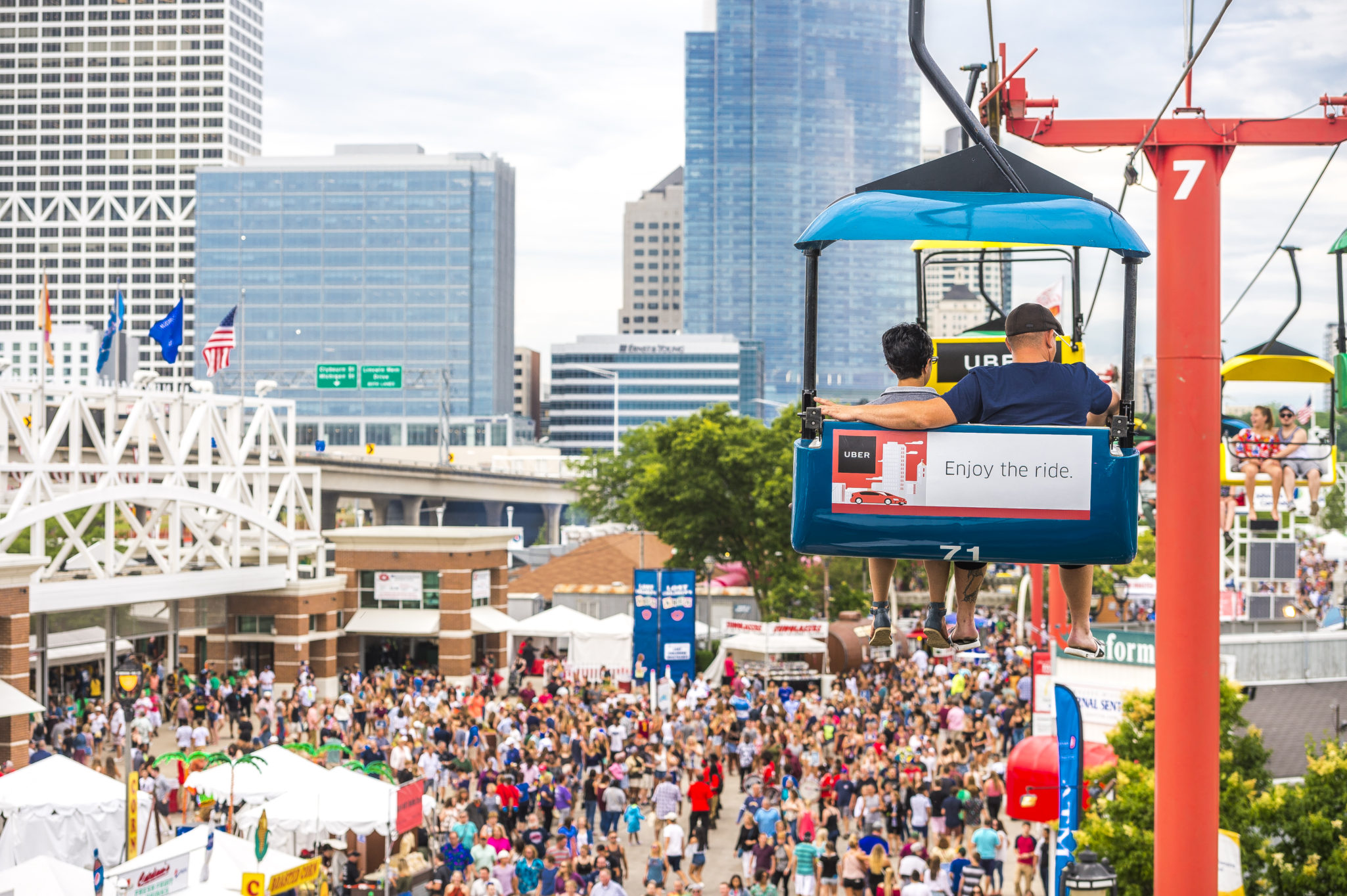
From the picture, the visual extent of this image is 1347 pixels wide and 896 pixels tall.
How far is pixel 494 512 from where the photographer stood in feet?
477

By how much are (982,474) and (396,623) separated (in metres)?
39.5

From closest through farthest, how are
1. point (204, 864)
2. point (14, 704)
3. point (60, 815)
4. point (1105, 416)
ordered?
1. point (1105, 416)
2. point (204, 864)
3. point (60, 815)
4. point (14, 704)

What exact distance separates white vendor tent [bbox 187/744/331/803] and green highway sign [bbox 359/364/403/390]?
78.7 metres

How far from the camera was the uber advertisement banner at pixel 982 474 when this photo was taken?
17.5ft

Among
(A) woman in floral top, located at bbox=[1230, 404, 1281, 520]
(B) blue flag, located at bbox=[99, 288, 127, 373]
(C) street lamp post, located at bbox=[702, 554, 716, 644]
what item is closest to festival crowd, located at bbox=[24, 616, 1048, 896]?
(A) woman in floral top, located at bbox=[1230, 404, 1281, 520]

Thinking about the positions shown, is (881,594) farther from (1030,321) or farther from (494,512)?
(494,512)

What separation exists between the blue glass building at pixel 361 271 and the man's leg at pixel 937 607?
157m

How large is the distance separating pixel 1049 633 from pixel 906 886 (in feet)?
11.3

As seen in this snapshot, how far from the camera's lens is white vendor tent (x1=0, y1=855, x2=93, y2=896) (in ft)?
45.1

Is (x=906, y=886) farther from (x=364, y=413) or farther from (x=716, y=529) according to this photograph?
(x=364, y=413)

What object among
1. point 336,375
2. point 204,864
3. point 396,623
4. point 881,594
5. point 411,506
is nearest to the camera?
point 881,594

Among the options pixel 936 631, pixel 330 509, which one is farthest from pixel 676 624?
pixel 330 509

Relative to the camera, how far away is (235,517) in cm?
4025

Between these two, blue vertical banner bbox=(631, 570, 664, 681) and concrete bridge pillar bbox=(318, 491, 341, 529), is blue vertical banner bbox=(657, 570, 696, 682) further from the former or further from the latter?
concrete bridge pillar bbox=(318, 491, 341, 529)
